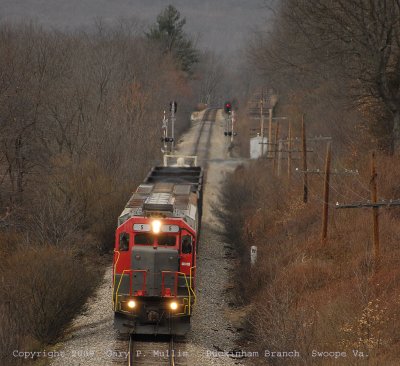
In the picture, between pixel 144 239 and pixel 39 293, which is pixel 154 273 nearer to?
pixel 144 239

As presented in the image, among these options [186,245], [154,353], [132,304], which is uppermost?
[186,245]

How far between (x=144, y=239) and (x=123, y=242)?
1.99 ft

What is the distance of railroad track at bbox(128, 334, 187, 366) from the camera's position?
17.2 m

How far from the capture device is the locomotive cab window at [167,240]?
1845 centimetres

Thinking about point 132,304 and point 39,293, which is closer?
point 132,304

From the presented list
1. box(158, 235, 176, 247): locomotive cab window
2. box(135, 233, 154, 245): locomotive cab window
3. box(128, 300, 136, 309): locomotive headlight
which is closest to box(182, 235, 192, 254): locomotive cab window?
box(158, 235, 176, 247): locomotive cab window

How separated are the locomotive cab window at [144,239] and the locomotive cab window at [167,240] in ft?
0.73

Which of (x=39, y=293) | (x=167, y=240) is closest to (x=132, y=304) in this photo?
(x=167, y=240)

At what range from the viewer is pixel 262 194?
40125mm

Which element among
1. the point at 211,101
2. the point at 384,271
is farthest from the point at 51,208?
the point at 211,101

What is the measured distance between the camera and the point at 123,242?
18.6 meters

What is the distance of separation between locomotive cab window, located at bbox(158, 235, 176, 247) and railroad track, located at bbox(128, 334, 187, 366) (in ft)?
8.84

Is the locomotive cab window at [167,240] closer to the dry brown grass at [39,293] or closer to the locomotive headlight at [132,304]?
the locomotive headlight at [132,304]

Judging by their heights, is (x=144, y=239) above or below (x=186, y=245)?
above
